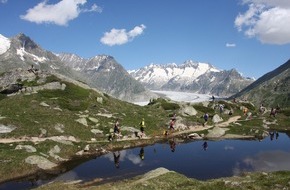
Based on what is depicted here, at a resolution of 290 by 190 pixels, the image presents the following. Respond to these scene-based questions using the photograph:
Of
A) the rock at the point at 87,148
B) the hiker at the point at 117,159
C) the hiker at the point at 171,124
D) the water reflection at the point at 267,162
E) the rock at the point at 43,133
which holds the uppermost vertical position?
the hiker at the point at 171,124

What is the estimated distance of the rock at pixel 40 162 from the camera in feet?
185

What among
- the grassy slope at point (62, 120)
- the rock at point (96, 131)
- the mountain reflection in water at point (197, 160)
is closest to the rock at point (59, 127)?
the grassy slope at point (62, 120)

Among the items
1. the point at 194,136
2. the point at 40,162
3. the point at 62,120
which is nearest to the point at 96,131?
the point at 62,120

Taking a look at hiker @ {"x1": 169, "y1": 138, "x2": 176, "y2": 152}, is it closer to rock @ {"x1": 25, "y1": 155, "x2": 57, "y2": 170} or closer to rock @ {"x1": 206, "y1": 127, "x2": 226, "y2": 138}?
rock @ {"x1": 206, "y1": 127, "x2": 226, "y2": 138}

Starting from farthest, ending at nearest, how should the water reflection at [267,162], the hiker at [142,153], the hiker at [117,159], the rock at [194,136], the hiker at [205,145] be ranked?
the rock at [194,136], the hiker at [205,145], the hiker at [142,153], the hiker at [117,159], the water reflection at [267,162]

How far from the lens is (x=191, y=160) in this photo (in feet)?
208

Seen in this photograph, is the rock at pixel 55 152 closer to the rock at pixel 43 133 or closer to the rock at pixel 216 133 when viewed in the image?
the rock at pixel 43 133

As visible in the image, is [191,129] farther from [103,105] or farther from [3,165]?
[3,165]

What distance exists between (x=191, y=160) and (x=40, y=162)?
23945 mm

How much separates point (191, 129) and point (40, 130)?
125 ft

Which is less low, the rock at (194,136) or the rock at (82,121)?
the rock at (82,121)

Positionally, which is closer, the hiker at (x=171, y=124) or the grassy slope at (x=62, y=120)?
the grassy slope at (x=62, y=120)

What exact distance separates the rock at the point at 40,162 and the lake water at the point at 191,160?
3.73m

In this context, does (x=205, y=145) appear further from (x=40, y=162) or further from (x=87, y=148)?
(x=40, y=162)
